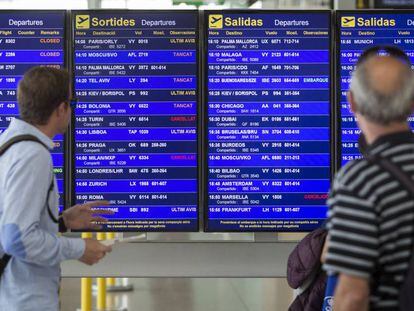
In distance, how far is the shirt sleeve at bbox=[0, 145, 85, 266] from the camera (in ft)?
8.84

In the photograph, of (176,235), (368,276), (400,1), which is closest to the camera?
(368,276)

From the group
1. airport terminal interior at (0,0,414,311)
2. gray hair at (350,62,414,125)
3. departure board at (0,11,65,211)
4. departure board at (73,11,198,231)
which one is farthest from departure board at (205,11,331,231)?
gray hair at (350,62,414,125)

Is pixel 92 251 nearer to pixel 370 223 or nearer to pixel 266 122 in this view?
pixel 370 223

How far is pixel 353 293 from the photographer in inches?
83.0

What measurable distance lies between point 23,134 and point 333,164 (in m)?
1.94

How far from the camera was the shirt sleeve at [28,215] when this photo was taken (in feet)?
8.84

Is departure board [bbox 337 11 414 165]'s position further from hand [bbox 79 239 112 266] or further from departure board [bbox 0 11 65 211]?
hand [bbox 79 239 112 266]

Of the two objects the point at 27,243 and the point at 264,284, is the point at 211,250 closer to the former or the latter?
the point at 27,243

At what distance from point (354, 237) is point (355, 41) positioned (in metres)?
2.37

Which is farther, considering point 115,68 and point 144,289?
point 144,289

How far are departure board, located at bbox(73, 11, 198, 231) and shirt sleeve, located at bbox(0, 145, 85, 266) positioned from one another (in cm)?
141

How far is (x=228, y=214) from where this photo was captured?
418 cm

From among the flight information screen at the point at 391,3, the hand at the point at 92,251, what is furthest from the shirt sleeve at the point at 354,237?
the flight information screen at the point at 391,3

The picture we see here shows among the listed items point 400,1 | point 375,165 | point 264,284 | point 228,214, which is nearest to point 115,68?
point 228,214
